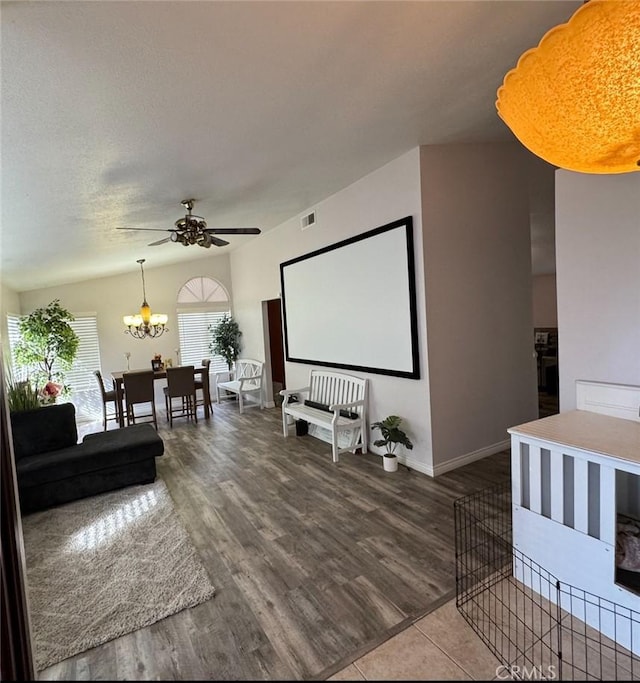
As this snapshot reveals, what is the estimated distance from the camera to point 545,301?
350 inches

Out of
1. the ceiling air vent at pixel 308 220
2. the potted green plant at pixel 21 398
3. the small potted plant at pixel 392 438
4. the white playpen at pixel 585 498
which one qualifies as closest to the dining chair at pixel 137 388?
the potted green plant at pixel 21 398

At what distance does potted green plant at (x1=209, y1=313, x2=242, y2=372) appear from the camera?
780 cm

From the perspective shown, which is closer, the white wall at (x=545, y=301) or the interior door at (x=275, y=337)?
the interior door at (x=275, y=337)

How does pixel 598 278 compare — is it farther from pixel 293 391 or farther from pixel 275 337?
pixel 275 337

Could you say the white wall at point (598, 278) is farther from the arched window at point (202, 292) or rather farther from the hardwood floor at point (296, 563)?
the arched window at point (202, 292)

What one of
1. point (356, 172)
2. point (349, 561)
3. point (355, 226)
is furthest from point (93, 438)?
point (356, 172)

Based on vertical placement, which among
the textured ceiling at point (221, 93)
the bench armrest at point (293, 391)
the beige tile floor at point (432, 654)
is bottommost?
the beige tile floor at point (432, 654)

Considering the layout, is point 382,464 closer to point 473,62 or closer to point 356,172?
point 356,172

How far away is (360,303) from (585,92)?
3.14m

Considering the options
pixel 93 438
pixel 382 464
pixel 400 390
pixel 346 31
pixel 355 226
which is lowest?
pixel 382 464

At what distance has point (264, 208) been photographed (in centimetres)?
479

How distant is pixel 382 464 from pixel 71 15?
3909 mm

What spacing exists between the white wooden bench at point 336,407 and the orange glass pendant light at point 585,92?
310 cm

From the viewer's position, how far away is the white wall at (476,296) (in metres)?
3.59
